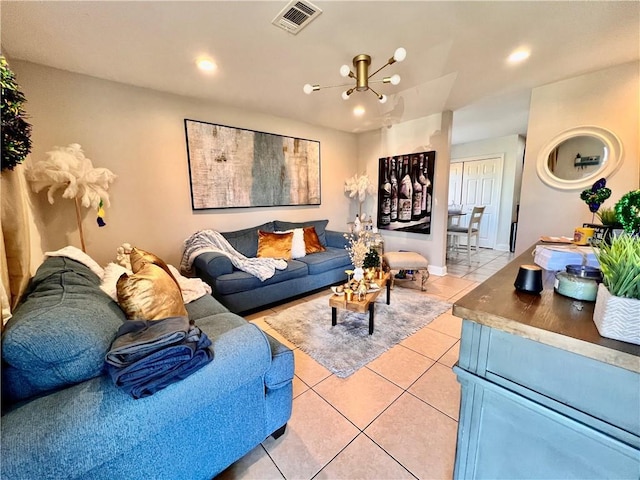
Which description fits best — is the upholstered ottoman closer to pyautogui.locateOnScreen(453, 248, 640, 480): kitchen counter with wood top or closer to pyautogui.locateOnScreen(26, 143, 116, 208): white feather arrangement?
pyautogui.locateOnScreen(453, 248, 640, 480): kitchen counter with wood top

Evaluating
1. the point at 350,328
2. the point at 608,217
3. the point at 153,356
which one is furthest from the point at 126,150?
the point at 608,217

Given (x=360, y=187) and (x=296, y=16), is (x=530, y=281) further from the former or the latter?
(x=360, y=187)

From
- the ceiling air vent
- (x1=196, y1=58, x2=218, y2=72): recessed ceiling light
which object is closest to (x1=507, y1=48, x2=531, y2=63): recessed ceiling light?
the ceiling air vent

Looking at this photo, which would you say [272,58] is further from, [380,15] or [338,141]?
[338,141]

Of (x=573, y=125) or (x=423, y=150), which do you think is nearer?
(x=573, y=125)

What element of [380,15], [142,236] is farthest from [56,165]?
[380,15]

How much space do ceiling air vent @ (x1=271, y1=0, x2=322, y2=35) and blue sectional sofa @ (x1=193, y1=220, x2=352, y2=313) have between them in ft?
6.43

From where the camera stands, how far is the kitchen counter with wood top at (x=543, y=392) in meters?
0.61

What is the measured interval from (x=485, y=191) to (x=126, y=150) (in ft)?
A: 21.7

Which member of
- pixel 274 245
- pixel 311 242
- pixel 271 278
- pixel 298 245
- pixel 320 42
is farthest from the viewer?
pixel 311 242

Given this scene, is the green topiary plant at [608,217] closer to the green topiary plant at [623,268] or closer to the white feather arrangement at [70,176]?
the green topiary plant at [623,268]

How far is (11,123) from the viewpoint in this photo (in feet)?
3.57

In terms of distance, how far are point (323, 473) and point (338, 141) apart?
170 inches

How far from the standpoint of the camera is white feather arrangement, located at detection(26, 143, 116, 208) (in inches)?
74.9
